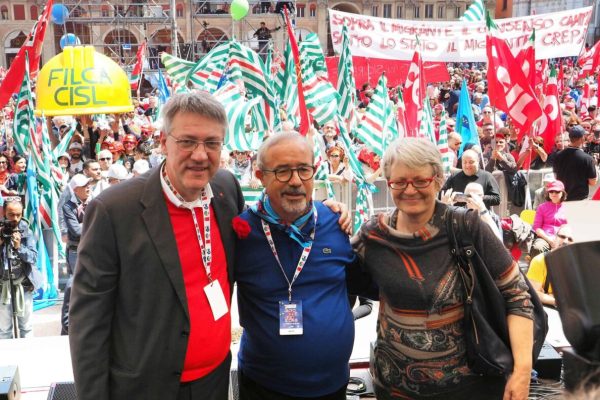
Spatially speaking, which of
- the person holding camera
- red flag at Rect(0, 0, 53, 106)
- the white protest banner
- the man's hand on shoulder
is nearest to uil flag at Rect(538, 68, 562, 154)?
the white protest banner

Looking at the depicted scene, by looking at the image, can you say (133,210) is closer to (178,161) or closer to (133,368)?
(178,161)

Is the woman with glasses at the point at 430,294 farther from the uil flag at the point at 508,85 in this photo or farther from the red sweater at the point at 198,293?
the uil flag at the point at 508,85

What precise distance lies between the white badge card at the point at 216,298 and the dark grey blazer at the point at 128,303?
0.11 meters

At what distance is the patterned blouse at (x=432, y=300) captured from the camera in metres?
2.27

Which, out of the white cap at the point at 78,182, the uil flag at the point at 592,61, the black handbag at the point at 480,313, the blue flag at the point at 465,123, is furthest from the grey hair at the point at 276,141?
the uil flag at the point at 592,61

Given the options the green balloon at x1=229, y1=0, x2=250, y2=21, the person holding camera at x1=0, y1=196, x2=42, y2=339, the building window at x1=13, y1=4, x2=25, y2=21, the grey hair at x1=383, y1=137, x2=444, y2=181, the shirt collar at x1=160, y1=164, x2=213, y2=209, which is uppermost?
the building window at x1=13, y1=4, x2=25, y2=21

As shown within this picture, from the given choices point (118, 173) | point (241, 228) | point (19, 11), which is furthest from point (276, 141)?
point (19, 11)

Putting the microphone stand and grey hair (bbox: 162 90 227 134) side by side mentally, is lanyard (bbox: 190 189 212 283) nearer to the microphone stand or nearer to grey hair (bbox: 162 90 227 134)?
grey hair (bbox: 162 90 227 134)

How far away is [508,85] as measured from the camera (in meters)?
8.15

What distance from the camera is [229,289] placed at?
A: 7.90 ft

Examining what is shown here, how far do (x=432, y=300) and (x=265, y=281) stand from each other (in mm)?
599

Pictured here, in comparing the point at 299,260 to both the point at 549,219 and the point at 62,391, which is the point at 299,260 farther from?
the point at 549,219

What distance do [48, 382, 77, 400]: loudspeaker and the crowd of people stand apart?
842 millimetres

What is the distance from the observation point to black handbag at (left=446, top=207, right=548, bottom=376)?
2234 mm
